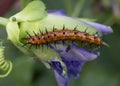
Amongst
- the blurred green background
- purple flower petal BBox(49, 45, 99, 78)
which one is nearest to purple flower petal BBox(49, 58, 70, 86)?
purple flower petal BBox(49, 45, 99, 78)

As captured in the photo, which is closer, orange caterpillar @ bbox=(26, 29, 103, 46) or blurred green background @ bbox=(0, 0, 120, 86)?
orange caterpillar @ bbox=(26, 29, 103, 46)

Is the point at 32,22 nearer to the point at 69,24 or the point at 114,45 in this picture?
the point at 69,24

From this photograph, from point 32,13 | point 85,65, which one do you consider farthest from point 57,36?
point 85,65

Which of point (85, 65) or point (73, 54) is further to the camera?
point (85, 65)

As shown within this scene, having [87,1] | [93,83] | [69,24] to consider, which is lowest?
[93,83]

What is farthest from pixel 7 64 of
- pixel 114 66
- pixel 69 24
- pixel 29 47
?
pixel 114 66

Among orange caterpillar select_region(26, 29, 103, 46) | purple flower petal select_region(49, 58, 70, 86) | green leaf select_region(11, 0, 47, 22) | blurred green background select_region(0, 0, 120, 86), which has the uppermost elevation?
green leaf select_region(11, 0, 47, 22)

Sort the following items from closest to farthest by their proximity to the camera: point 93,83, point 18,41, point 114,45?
point 18,41, point 93,83, point 114,45

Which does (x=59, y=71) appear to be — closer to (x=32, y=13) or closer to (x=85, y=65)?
(x=32, y=13)

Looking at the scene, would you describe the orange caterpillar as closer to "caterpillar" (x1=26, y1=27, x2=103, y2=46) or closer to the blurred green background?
"caterpillar" (x1=26, y1=27, x2=103, y2=46)
